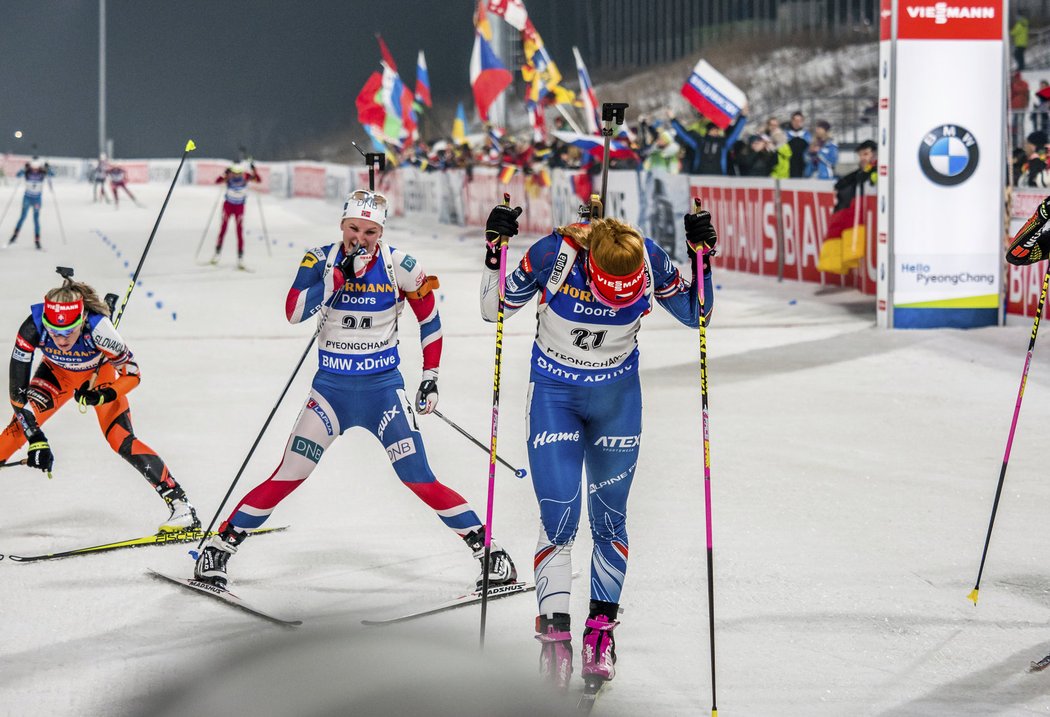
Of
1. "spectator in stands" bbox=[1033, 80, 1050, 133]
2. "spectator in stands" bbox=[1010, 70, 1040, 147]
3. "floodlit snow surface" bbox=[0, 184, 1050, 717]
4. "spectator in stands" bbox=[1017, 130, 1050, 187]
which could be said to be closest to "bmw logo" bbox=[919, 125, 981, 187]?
"spectator in stands" bbox=[1017, 130, 1050, 187]

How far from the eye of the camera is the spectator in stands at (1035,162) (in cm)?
1711

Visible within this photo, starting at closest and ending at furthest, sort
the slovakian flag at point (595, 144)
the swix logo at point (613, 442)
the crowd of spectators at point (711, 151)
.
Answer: the swix logo at point (613, 442)
the crowd of spectators at point (711, 151)
the slovakian flag at point (595, 144)

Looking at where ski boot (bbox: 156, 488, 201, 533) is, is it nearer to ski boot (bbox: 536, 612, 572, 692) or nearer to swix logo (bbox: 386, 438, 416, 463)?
swix logo (bbox: 386, 438, 416, 463)

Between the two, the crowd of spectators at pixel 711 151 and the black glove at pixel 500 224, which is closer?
the black glove at pixel 500 224

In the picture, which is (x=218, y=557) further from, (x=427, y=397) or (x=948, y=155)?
(x=948, y=155)

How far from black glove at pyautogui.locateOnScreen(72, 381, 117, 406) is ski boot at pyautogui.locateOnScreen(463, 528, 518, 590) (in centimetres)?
217

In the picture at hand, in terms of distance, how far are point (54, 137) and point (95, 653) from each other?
67.9 meters

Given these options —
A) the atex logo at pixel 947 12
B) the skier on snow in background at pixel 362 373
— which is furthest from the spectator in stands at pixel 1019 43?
the skier on snow in background at pixel 362 373

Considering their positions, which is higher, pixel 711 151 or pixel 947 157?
pixel 711 151

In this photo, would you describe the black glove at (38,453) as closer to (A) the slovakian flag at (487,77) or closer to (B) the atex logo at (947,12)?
(B) the atex logo at (947,12)

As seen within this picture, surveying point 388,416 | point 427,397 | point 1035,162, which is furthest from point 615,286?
point 1035,162

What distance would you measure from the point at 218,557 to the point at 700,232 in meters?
3.12

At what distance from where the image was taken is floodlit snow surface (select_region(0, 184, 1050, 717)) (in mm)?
5660

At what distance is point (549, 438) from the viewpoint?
5.74 metres
